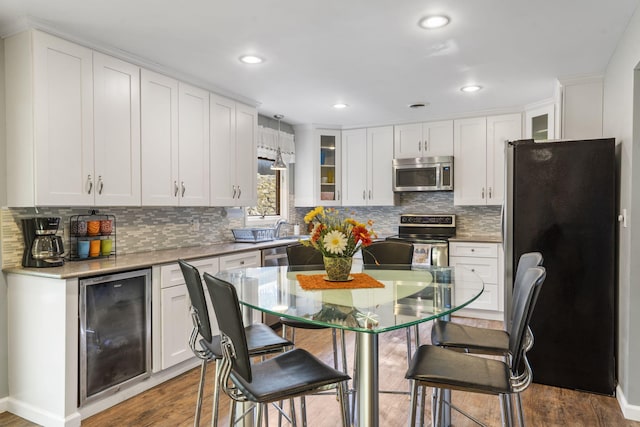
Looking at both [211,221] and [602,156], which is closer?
[602,156]

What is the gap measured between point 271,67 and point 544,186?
2.20 meters

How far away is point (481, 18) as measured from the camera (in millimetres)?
2463

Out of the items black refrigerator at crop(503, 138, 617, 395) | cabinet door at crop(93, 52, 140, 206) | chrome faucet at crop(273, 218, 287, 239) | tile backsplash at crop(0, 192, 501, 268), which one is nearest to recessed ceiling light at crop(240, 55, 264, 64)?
cabinet door at crop(93, 52, 140, 206)

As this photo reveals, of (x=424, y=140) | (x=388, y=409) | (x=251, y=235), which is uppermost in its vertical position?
(x=424, y=140)

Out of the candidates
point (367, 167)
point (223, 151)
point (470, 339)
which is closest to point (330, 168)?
point (367, 167)

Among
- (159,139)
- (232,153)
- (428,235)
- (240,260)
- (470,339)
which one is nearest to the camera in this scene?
(470,339)

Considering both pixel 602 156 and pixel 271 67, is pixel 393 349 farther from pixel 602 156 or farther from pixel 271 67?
pixel 271 67

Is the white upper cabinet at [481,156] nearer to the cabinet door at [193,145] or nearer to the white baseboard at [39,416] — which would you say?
the cabinet door at [193,145]

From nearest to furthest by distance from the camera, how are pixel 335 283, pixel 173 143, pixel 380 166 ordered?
pixel 335 283 → pixel 173 143 → pixel 380 166

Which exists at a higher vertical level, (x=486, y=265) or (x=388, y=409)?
(x=486, y=265)

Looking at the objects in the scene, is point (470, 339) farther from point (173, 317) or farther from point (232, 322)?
point (173, 317)

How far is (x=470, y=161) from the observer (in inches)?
194

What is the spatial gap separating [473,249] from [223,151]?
289 cm

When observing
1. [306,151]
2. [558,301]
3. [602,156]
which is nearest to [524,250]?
[558,301]
